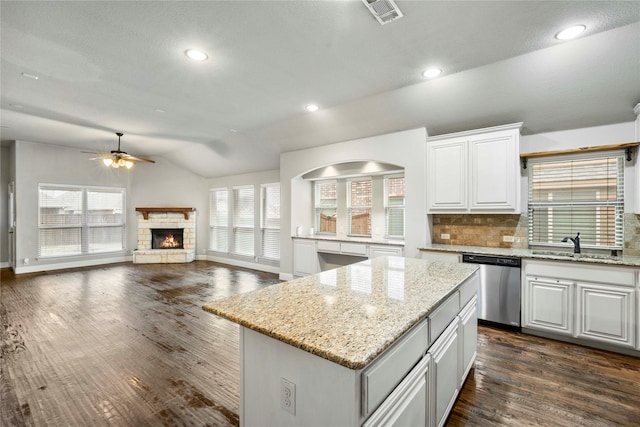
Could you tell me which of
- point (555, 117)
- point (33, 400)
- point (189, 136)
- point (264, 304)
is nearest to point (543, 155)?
point (555, 117)

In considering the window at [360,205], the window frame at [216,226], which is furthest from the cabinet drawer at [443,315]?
the window frame at [216,226]

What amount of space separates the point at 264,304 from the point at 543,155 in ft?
13.5

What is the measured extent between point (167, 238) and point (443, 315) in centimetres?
860

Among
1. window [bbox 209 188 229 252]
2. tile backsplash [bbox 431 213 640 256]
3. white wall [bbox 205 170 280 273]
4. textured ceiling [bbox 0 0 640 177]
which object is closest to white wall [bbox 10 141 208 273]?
window [bbox 209 188 229 252]

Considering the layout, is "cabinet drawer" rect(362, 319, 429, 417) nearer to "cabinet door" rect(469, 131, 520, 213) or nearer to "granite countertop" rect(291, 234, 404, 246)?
"cabinet door" rect(469, 131, 520, 213)

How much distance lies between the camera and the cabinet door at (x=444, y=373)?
1671 mm

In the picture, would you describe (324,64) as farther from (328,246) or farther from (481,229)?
(328,246)

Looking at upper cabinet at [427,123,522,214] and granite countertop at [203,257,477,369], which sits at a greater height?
upper cabinet at [427,123,522,214]

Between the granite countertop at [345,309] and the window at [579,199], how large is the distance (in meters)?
2.44

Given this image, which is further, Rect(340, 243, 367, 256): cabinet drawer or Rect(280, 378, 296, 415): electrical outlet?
Rect(340, 243, 367, 256): cabinet drawer

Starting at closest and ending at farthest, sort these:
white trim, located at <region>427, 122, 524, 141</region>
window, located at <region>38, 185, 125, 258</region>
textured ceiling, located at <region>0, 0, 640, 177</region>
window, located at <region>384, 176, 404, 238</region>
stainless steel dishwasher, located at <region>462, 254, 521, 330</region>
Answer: textured ceiling, located at <region>0, 0, 640, 177</region> < stainless steel dishwasher, located at <region>462, 254, 521, 330</region> < white trim, located at <region>427, 122, 524, 141</region> < window, located at <region>384, 176, 404, 238</region> < window, located at <region>38, 185, 125, 258</region>

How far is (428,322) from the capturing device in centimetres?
160

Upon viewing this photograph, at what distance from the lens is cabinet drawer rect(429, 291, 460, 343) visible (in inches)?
65.0

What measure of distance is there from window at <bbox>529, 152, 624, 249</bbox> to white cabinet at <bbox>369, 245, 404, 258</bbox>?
1.75 metres
